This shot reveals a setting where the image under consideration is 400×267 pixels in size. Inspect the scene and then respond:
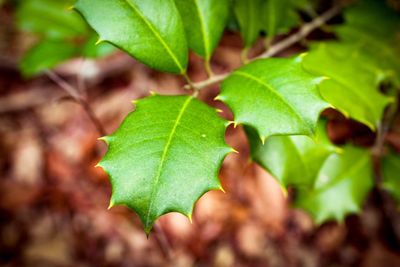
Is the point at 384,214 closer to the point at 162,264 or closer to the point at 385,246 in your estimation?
the point at 385,246

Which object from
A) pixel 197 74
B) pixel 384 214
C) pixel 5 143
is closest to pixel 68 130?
pixel 5 143

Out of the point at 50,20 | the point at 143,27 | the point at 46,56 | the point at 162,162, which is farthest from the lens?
the point at 50,20

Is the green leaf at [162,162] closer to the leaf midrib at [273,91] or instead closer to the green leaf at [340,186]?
the leaf midrib at [273,91]

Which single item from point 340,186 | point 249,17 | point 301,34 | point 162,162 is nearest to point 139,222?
point 340,186

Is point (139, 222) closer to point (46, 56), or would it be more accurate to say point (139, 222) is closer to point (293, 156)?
point (46, 56)

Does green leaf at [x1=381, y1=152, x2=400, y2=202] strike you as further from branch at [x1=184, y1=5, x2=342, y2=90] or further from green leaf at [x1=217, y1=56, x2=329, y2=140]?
green leaf at [x1=217, y1=56, x2=329, y2=140]

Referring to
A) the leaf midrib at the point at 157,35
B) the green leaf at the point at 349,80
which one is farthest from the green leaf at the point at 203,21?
the green leaf at the point at 349,80
